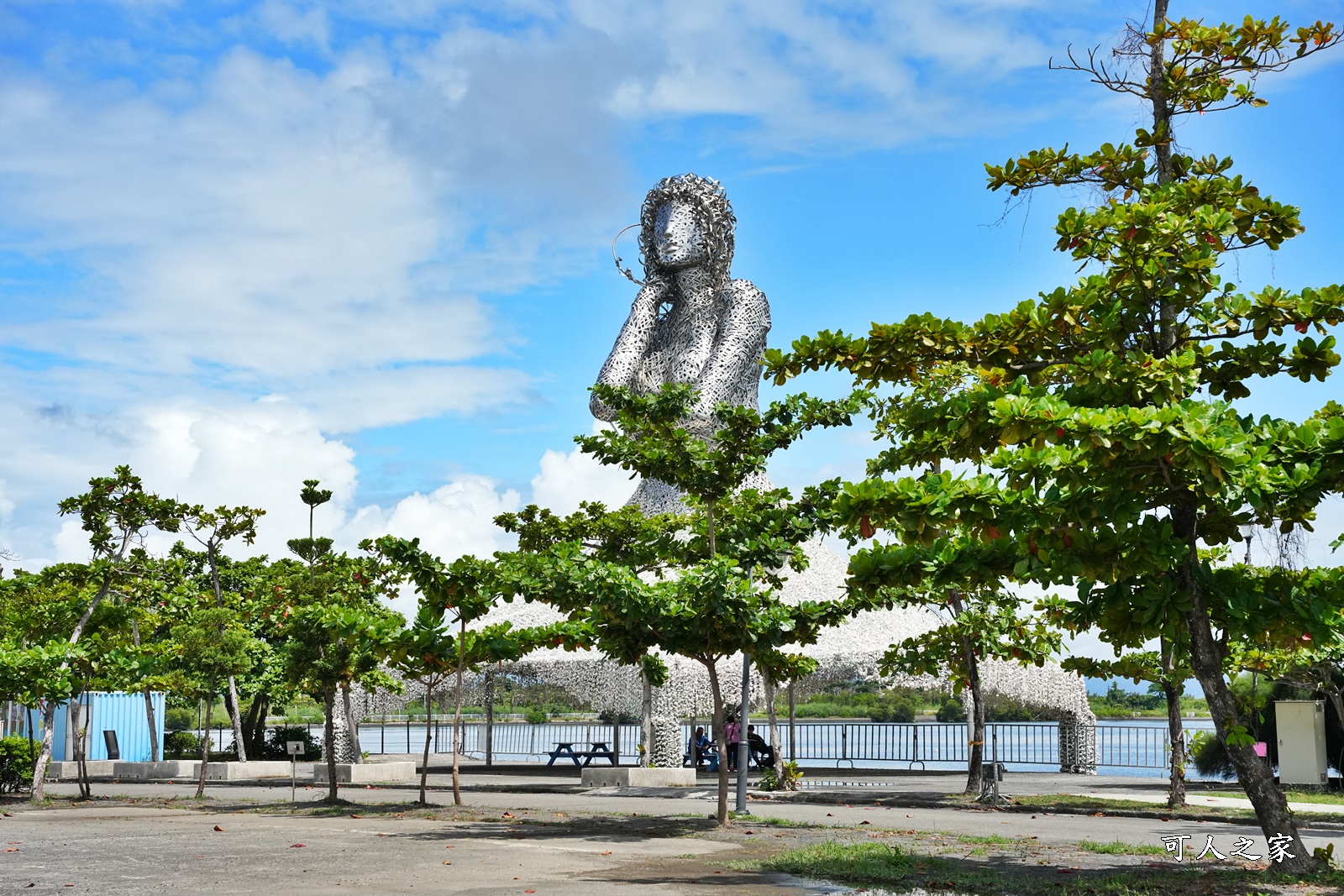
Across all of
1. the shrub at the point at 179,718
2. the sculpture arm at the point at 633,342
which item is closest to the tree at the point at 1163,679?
the sculpture arm at the point at 633,342

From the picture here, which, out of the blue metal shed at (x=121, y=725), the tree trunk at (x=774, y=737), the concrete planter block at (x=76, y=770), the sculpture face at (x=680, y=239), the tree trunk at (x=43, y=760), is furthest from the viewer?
the blue metal shed at (x=121, y=725)

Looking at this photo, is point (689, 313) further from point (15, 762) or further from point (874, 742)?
point (15, 762)

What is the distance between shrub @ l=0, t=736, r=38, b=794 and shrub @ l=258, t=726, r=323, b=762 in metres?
13.3

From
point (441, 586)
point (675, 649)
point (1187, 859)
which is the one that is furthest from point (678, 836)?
point (1187, 859)

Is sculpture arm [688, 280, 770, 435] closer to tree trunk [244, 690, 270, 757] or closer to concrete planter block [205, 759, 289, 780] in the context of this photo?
concrete planter block [205, 759, 289, 780]

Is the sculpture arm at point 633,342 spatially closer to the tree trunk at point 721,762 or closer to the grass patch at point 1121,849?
the tree trunk at point 721,762

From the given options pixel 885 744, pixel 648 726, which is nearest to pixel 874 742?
pixel 885 744

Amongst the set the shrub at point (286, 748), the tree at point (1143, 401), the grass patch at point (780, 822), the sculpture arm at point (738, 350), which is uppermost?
the sculpture arm at point (738, 350)

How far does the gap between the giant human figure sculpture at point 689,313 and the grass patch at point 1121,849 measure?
702 inches

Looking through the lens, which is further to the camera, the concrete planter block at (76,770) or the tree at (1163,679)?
the concrete planter block at (76,770)

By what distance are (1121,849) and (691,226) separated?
21020mm

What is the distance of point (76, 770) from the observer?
28.5 m

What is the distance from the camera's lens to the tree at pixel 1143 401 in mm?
7941

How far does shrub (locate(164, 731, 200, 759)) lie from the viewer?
33.2 meters
